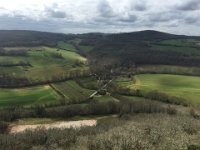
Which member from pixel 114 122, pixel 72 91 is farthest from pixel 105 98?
pixel 114 122

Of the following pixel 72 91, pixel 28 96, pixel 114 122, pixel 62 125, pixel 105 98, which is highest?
pixel 114 122

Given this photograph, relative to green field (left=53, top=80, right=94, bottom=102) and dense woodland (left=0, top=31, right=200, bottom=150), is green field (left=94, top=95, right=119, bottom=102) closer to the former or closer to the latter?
dense woodland (left=0, top=31, right=200, bottom=150)

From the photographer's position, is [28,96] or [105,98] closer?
[105,98]

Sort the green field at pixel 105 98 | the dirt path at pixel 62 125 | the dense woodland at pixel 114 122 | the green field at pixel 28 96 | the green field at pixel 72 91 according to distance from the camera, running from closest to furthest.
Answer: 1. the dense woodland at pixel 114 122
2. the dirt path at pixel 62 125
3. the green field at pixel 28 96
4. the green field at pixel 105 98
5. the green field at pixel 72 91

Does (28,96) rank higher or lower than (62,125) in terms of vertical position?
higher

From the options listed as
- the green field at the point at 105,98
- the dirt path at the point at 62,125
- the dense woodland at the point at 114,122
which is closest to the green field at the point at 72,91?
the dense woodland at the point at 114,122

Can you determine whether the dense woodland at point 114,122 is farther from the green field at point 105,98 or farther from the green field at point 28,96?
the green field at point 28,96

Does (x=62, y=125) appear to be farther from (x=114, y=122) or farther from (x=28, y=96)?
(x=28, y=96)
